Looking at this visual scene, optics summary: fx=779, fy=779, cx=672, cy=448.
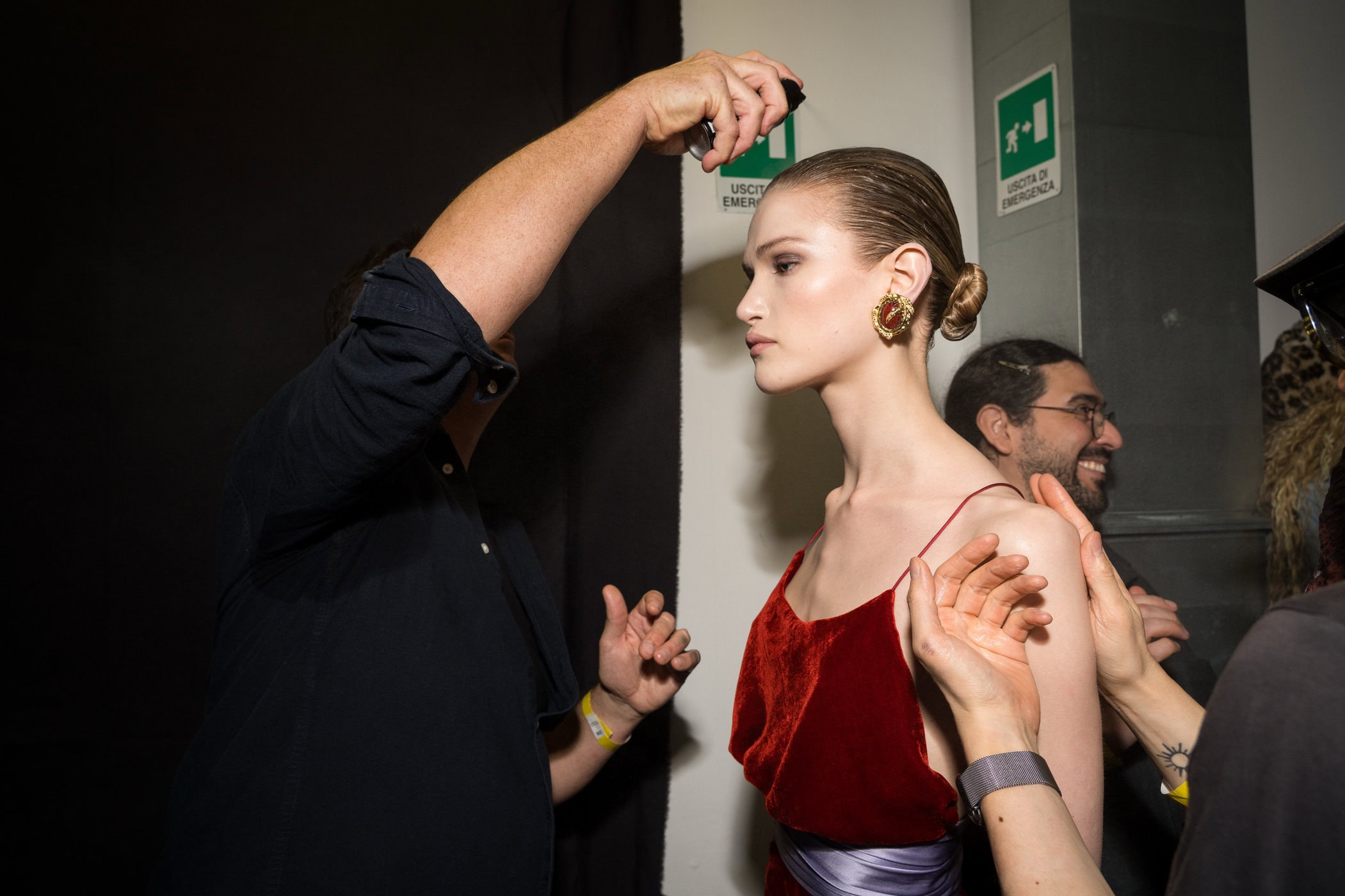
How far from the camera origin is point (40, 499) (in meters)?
1.46

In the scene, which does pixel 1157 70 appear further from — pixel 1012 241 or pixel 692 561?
pixel 692 561

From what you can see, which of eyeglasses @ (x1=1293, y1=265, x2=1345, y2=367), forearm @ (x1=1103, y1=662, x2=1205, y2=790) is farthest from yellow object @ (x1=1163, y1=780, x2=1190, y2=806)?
eyeglasses @ (x1=1293, y1=265, x2=1345, y2=367)

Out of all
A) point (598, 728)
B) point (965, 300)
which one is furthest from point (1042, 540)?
point (598, 728)

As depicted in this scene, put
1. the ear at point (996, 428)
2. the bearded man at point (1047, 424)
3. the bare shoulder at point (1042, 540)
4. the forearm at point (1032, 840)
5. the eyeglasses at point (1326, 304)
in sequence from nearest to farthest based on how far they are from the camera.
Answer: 1. the forearm at point (1032, 840)
2. the eyeglasses at point (1326, 304)
3. the bare shoulder at point (1042, 540)
4. the bearded man at point (1047, 424)
5. the ear at point (996, 428)

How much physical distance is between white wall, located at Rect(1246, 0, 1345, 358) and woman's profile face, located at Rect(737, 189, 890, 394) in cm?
158

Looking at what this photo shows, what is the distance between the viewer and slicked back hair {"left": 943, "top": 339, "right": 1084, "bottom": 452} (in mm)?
1684

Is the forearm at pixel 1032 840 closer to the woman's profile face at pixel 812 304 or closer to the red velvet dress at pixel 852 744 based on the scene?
the red velvet dress at pixel 852 744

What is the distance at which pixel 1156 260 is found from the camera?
184cm

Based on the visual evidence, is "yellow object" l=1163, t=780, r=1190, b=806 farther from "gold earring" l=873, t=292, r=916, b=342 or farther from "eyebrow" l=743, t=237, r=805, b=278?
"eyebrow" l=743, t=237, r=805, b=278

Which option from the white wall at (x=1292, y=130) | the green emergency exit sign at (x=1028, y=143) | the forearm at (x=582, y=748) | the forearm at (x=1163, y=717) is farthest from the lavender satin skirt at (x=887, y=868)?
the white wall at (x=1292, y=130)

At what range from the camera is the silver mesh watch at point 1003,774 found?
27.3 inches

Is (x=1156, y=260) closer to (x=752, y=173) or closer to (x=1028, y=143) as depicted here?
(x=1028, y=143)

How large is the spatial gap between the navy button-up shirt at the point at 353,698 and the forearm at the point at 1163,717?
31.3 inches

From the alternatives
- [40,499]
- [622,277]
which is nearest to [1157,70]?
[622,277]
